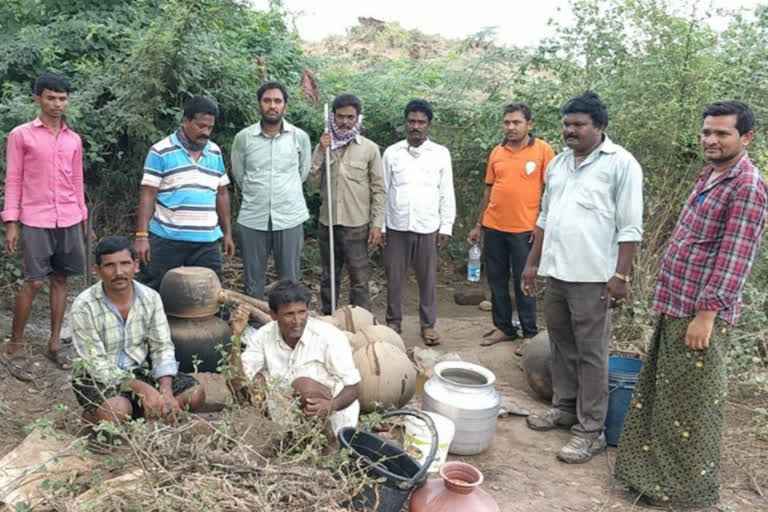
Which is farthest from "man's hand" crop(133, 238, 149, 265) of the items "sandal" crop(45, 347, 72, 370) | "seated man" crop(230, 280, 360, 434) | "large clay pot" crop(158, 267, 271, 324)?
"seated man" crop(230, 280, 360, 434)

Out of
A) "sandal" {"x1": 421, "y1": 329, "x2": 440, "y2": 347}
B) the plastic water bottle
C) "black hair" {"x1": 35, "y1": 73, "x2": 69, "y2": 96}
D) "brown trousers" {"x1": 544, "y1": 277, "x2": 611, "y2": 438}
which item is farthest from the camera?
the plastic water bottle

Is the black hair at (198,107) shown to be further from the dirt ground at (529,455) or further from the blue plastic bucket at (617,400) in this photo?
the blue plastic bucket at (617,400)

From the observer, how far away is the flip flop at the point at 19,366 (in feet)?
15.7

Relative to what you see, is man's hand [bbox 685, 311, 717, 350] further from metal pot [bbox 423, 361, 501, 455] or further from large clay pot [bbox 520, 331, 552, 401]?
large clay pot [bbox 520, 331, 552, 401]

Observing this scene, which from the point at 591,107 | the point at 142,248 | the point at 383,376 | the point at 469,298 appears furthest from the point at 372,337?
the point at 469,298

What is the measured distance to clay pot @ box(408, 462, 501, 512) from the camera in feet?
10.2

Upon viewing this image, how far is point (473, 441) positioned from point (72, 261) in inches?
121

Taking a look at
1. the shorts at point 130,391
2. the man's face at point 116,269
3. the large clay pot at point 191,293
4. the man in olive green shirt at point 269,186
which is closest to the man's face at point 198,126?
the man in olive green shirt at point 269,186

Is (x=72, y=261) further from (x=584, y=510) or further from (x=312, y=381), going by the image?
(x=584, y=510)

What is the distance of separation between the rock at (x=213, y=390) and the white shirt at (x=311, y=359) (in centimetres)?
57

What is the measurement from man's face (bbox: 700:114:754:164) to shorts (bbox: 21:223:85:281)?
410 centimetres

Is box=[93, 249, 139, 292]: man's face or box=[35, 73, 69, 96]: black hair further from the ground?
box=[35, 73, 69, 96]: black hair

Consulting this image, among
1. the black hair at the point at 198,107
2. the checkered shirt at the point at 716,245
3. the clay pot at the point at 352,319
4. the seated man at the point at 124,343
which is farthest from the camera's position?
the clay pot at the point at 352,319

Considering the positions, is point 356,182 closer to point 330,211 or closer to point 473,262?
point 330,211
